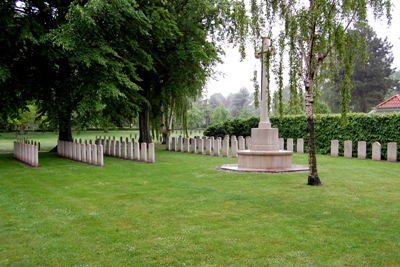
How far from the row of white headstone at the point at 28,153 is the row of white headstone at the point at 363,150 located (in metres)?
13.6

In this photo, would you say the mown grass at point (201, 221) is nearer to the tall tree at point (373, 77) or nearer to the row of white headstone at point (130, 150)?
the row of white headstone at point (130, 150)

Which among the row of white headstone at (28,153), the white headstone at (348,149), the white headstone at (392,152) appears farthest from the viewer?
the white headstone at (348,149)

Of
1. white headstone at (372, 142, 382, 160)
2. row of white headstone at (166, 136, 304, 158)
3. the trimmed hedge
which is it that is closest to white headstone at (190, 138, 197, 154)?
row of white headstone at (166, 136, 304, 158)

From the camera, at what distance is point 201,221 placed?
6695mm

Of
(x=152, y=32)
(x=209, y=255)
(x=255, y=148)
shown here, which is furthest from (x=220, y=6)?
(x=209, y=255)

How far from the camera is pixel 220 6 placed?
73.2 feet

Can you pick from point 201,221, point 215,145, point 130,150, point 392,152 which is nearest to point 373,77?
point 392,152

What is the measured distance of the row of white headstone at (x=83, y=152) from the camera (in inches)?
617

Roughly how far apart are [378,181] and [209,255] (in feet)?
25.3

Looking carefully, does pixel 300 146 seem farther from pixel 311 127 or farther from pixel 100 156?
pixel 311 127

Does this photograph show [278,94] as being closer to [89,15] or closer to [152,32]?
[89,15]

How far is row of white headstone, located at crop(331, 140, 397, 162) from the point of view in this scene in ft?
55.4

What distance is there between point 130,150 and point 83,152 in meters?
2.13

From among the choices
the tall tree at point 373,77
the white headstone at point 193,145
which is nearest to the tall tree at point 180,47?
the white headstone at point 193,145
